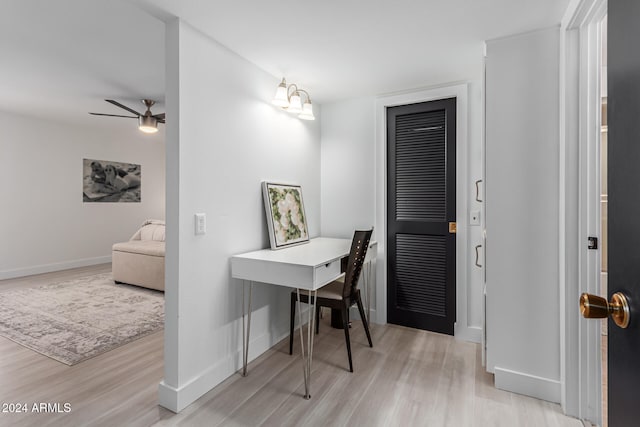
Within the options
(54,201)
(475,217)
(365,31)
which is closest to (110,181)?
(54,201)

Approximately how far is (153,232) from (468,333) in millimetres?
4324

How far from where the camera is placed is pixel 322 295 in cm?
246

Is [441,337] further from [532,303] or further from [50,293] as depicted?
[50,293]

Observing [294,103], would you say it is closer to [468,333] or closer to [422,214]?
[422,214]

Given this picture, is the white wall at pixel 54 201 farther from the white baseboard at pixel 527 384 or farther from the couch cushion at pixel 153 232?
the white baseboard at pixel 527 384

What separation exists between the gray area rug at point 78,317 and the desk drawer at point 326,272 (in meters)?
1.85

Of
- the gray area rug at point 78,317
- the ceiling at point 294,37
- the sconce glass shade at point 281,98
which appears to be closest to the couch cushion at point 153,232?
the gray area rug at point 78,317

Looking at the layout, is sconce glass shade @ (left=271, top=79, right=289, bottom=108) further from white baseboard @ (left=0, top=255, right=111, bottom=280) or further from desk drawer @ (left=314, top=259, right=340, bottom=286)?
white baseboard @ (left=0, top=255, right=111, bottom=280)

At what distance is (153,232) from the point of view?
4895 millimetres

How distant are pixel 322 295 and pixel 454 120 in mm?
1854

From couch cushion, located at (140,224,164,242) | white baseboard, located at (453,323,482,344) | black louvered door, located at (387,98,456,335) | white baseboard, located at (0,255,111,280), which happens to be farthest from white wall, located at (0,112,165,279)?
white baseboard, located at (453,323,482,344)

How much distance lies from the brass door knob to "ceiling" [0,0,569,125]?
1.63 metres

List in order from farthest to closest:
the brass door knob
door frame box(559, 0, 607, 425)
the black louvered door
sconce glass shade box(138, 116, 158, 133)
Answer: sconce glass shade box(138, 116, 158, 133), the black louvered door, door frame box(559, 0, 607, 425), the brass door knob

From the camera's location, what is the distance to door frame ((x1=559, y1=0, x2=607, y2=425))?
5.67 ft
